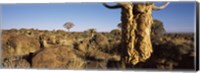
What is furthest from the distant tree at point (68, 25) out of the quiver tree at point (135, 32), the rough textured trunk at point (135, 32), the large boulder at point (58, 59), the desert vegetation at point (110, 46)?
the rough textured trunk at point (135, 32)

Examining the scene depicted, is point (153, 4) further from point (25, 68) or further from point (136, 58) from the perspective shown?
point (25, 68)

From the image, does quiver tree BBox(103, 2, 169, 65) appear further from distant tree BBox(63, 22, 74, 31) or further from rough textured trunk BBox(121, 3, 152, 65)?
distant tree BBox(63, 22, 74, 31)

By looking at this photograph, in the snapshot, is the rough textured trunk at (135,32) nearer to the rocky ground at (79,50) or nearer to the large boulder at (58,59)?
the rocky ground at (79,50)

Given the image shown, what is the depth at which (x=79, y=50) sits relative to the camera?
10.8ft

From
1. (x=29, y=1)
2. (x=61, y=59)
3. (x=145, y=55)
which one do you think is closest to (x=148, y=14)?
(x=145, y=55)

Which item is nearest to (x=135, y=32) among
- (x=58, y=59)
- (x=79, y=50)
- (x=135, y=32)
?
(x=135, y=32)

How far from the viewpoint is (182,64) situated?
3.11 metres

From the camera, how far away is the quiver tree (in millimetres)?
3182

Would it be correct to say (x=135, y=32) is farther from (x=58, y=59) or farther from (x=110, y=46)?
(x=58, y=59)

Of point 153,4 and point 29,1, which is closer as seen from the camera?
point 153,4

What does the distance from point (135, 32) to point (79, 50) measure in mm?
500

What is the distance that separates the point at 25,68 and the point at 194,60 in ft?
4.68

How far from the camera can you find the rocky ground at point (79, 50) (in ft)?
10.2

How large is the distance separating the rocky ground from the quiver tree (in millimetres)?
51
